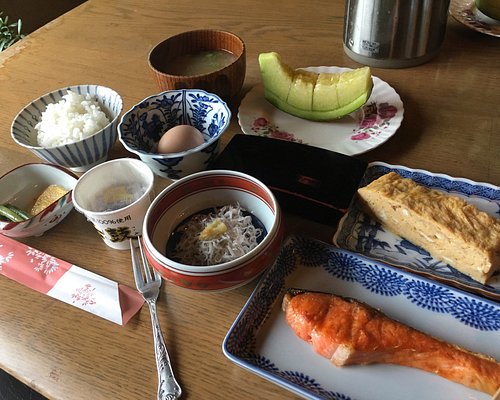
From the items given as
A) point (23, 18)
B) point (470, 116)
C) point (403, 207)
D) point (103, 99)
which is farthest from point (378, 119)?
point (23, 18)

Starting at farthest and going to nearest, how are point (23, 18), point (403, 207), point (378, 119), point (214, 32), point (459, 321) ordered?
point (23, 18)
point (214, 32)
point (378, 119)
point (403, 207)
point (459, 321)

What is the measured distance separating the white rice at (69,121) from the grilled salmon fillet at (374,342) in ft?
1.72

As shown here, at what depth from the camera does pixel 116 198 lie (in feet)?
2.63

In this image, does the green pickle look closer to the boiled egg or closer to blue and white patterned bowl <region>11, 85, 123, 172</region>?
blue and white patterned bowl <region>11, 85, 123, 172</region>

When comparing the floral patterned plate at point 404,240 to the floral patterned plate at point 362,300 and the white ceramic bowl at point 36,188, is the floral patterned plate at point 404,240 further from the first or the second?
the white ceramic bowl at point 36,188

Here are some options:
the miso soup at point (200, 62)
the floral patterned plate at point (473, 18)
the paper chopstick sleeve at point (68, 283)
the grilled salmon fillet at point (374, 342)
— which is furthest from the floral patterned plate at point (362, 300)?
the floral patterned plate at point (473, 18)

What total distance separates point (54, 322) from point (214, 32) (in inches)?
27.4

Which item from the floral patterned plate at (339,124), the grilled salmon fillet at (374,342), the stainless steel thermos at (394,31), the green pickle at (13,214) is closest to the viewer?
the grilled salmon fillet at (374,342)

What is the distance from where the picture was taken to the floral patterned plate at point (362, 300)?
22.8 inches

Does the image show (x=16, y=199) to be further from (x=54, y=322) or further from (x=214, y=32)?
(x=214, y=32)

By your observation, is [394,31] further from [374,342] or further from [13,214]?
[13,214]

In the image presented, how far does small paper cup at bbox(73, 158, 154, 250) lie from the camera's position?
741 mm

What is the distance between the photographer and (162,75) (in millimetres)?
975

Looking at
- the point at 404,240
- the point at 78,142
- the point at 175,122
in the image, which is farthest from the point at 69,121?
the point at 404,240
